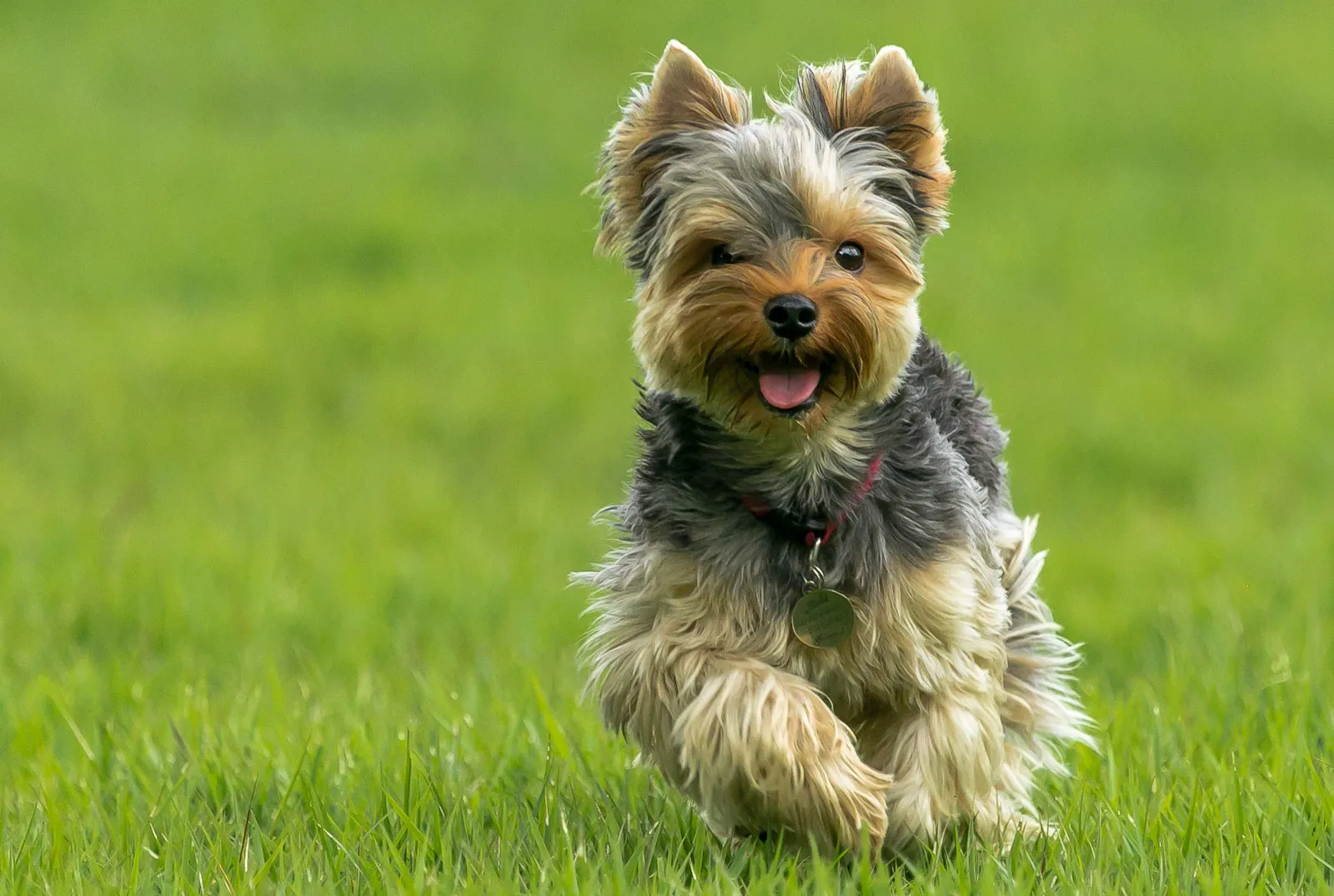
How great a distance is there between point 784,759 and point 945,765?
0.51 metres

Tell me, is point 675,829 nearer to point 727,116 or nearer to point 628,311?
point 727,116

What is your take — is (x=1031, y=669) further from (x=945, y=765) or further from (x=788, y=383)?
(x=788, y=383)

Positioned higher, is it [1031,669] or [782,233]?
[782,233]

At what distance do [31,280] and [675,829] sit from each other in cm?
1270

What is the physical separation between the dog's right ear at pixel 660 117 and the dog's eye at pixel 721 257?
0.38 meters

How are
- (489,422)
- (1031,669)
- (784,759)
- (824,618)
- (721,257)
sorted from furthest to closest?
(489,422) < (1031,669) < (721,257) < (824,618) < (784,759)

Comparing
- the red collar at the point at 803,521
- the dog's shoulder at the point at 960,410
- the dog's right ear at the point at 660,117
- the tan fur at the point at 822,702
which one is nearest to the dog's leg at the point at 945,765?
the tan fur at the point at 822,702

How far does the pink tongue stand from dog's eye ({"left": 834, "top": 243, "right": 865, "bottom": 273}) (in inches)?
12.0

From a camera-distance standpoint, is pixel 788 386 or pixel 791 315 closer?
pixel 791 315

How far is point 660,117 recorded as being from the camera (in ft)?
17.1

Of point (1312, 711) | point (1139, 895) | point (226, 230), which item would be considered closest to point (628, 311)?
point (226, 230)

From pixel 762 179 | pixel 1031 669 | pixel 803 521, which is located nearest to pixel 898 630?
pixel 803 521

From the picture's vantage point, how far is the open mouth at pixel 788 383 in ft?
15.8

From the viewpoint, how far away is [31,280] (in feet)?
53.8
